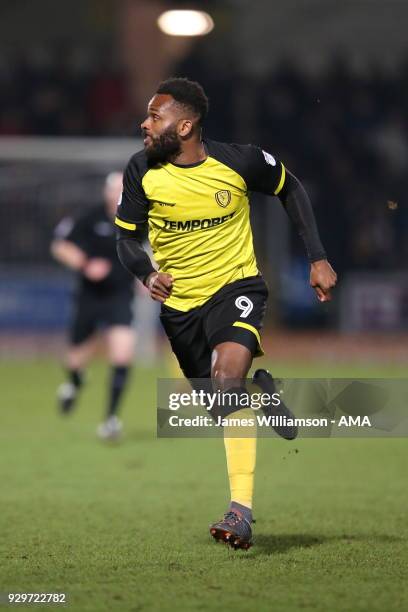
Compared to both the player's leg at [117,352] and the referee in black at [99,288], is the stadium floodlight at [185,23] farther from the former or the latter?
the player's leg at [117,352]

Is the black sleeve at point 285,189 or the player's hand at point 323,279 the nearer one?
the player's hand at point 323,279

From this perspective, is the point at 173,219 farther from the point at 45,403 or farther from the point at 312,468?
the point at 45,403

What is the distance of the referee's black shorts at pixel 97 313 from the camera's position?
11062 mm

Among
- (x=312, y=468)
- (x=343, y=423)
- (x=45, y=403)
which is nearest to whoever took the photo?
(x=343, y=423)

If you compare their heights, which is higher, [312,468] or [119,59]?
[119,59]

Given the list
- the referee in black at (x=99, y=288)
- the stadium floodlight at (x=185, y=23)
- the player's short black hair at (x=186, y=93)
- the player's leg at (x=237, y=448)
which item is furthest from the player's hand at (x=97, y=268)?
the stadium floodlight at (x=185, y=23)

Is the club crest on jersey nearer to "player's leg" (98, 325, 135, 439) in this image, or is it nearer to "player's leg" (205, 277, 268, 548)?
"player's leg" (205, 277, 268, 548)

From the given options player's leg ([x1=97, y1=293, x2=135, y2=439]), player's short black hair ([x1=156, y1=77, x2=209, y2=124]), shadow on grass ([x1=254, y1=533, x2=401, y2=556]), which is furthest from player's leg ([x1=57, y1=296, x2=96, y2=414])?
player's short black hair ([x1=156, y1=77, x2=209, y2=124])

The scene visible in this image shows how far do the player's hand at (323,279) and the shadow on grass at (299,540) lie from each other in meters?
1.24

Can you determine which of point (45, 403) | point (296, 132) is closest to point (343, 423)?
point (45, 403)

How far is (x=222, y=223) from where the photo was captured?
596cm

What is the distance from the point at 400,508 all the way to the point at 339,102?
1856cm

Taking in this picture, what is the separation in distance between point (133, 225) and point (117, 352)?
197 inches

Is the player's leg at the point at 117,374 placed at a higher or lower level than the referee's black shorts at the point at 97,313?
lower
